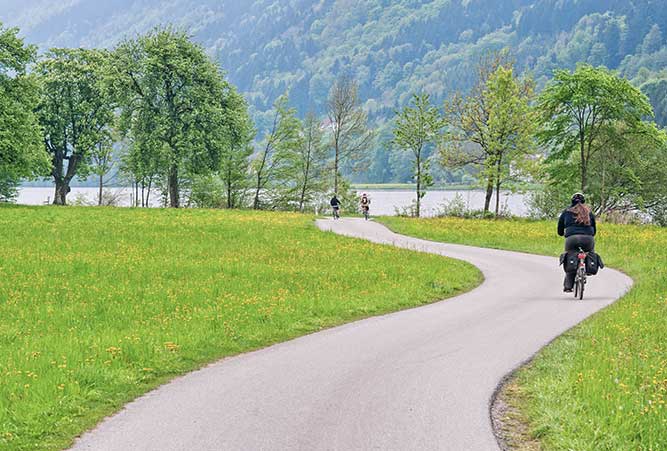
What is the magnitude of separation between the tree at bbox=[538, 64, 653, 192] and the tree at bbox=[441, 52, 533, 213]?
267 cm

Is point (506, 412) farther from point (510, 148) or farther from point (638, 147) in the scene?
point (638, 147)

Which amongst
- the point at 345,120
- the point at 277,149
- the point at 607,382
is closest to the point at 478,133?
the point at 345,120

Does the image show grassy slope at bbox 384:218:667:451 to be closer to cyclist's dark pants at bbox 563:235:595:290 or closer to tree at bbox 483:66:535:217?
cyclist's dark pants at bbox 563:235:595:290

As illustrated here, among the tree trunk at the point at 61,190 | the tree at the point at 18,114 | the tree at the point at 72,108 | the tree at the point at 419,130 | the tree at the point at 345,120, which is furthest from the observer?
the tree at the point at 345,120

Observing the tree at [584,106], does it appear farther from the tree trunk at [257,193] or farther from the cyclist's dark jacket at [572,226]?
the tree trunk at [257,193]

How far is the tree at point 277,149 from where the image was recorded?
7538cm

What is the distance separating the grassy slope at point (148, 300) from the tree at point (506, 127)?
24690 mm

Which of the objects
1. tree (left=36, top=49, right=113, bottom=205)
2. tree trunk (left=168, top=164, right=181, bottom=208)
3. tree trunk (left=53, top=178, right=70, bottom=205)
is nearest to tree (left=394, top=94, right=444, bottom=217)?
tree trunk (left=168, top=164, right=181, bottom=208)

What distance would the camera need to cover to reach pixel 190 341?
11352 mm

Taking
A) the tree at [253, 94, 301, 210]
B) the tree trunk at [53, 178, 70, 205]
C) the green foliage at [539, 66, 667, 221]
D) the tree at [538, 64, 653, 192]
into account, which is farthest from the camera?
the tree at [253, 94, 301, 210]

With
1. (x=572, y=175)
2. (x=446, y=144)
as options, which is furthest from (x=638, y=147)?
(x=446, y=144)

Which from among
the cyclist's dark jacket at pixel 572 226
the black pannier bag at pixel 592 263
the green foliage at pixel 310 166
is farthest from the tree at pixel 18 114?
the black pannier bag at pixel 592 263

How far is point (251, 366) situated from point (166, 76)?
5202 cm

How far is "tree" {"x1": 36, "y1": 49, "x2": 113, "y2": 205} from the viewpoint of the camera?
189 ft
